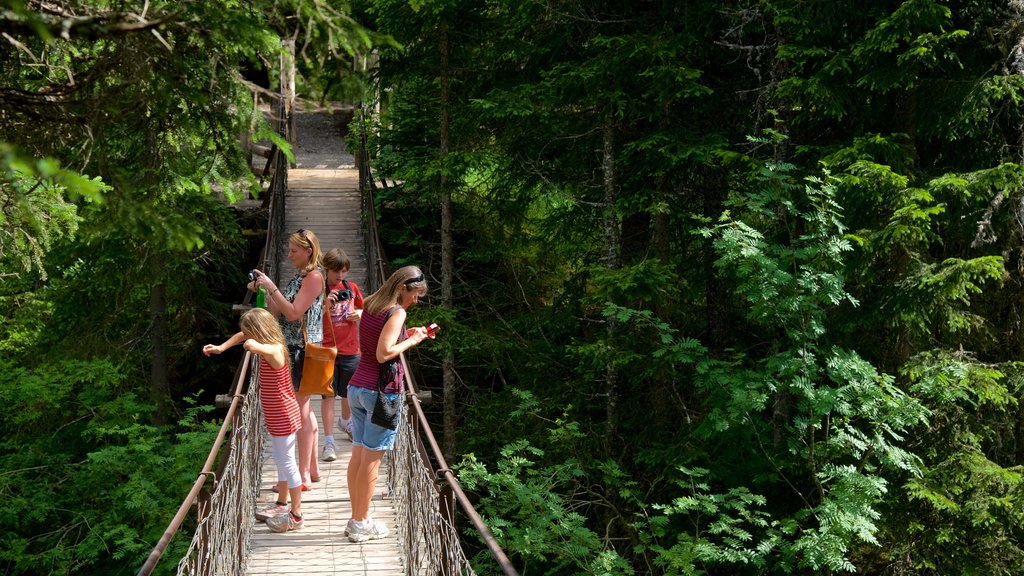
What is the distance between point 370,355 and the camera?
17.0 feet

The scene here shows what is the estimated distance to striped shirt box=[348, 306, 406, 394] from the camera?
5.09 metres

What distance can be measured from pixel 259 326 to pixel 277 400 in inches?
18.1

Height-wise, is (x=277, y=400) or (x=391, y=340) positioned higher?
(x=391, y=340)

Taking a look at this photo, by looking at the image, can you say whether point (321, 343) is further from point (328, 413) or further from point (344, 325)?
point (328, 413)

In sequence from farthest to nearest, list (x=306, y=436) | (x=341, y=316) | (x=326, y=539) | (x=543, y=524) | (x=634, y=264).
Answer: (x=634, y=264) → (x=543, y=524) → (x=341, y=316) → (x=306, y=436) → (x=326, y=539)

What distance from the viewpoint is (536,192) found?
11242 millimetres

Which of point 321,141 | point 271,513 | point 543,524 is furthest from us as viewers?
point 321,141

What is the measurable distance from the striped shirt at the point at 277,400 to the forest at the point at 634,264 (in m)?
1.12

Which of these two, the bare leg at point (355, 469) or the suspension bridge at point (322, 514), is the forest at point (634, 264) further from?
the bare leg at point (355, 469)

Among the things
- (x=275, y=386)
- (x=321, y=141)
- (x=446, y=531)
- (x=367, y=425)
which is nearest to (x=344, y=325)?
(x=275, y=386)

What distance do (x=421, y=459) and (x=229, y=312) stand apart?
347 inches

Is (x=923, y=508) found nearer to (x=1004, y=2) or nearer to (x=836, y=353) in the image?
(x=836, y=353)

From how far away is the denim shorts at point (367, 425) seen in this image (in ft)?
16.9

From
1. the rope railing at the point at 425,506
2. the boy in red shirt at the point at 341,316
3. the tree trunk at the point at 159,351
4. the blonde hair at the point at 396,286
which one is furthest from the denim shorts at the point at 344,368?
the tree trunk at the point at 159,351
